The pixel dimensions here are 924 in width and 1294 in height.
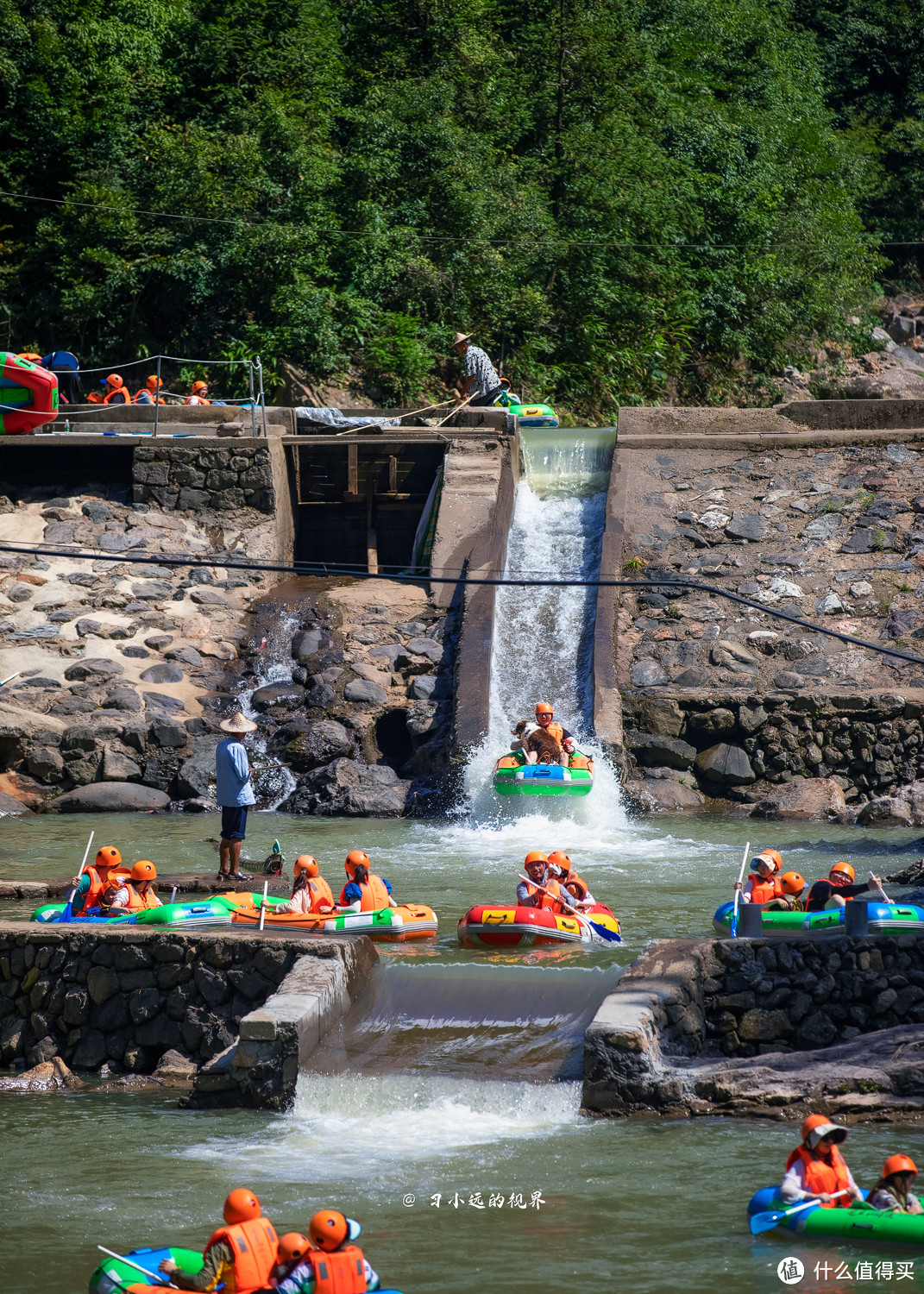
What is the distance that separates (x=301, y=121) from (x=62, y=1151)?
28.4 m

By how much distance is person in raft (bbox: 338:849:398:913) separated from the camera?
1013cm

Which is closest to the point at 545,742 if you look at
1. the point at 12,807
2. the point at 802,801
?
the point at 802,801

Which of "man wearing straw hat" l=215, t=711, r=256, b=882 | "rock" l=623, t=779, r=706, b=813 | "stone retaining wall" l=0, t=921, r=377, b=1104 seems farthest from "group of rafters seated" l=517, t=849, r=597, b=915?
"rock" l=623, t=779, r=706, b=813

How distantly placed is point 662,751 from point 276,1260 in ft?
38.6

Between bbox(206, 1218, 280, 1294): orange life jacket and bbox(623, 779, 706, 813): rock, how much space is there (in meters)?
11.0

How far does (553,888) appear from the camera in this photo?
34.2 ft

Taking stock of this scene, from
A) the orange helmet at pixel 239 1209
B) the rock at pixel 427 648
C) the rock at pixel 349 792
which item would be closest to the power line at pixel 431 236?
the rock at pixel 427 648

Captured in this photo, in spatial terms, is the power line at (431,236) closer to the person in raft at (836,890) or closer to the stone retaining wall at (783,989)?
the person in raft at (836,890)

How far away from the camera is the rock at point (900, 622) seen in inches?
677

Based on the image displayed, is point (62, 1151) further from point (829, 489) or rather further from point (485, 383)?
point (485, 383)

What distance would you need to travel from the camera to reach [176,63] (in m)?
33.1

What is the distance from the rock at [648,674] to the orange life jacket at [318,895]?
7613mm

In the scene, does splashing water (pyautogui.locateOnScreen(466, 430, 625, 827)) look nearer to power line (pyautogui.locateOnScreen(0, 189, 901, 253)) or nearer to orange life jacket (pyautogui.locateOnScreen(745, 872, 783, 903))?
orange life jacket (pyautogui.locateOnScreen(745, 872, 783, 903))

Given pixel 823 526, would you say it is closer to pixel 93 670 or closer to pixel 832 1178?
pixel 93 670
